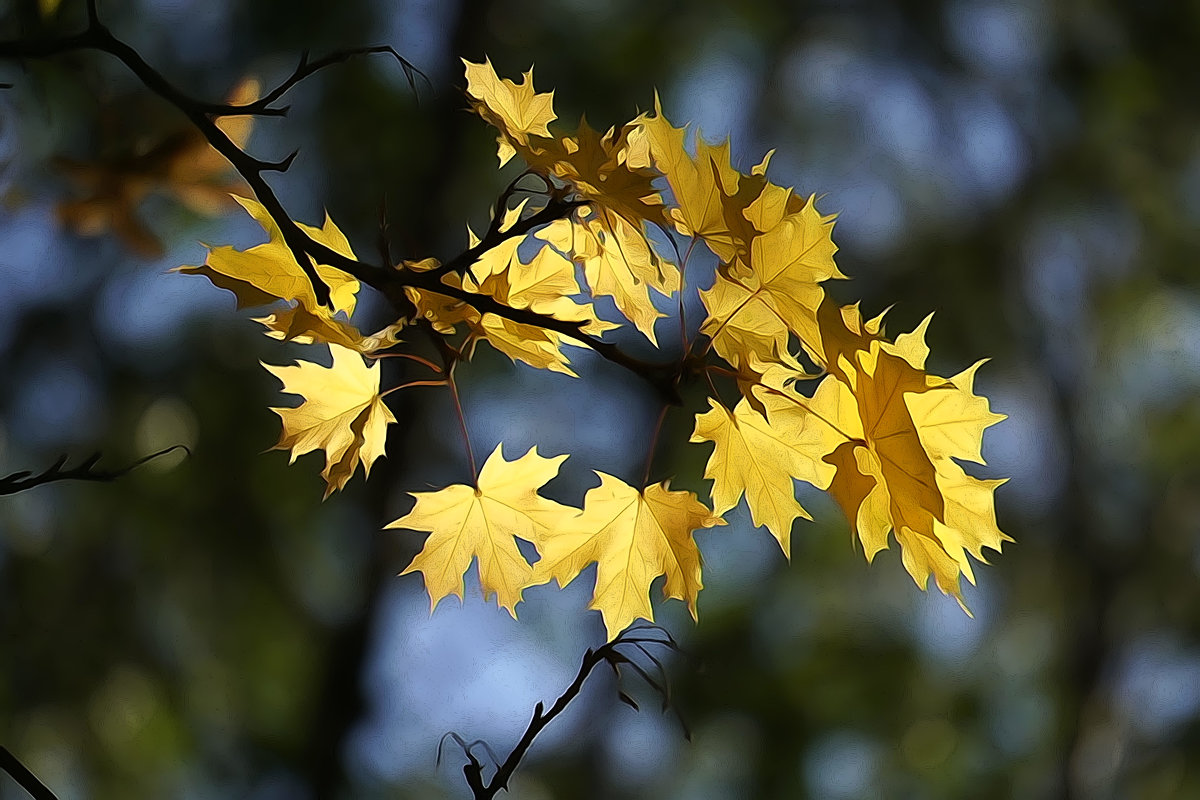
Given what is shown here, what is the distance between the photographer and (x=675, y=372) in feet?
1.12

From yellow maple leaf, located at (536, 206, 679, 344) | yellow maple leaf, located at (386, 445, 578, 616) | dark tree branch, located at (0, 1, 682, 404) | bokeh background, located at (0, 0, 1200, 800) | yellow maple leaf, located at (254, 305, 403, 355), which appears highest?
dark tree branch, located at (0, 1, 682, 404)

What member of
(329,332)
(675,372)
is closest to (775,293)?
(675,372)

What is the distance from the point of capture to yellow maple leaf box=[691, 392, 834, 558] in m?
0.39

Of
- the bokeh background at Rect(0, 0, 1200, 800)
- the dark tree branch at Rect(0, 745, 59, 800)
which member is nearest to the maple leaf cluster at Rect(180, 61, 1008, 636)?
the dark tree branch at Rect(0, 745, 59, 800)

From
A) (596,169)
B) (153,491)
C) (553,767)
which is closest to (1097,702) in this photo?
(553,767)

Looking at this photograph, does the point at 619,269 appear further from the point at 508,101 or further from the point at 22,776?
the point at 22,776

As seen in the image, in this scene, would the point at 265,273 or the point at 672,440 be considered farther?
the point at 672,440

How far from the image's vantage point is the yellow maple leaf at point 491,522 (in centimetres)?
43

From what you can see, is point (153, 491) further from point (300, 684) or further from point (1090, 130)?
point (1090, 130)

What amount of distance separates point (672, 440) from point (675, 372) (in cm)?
150

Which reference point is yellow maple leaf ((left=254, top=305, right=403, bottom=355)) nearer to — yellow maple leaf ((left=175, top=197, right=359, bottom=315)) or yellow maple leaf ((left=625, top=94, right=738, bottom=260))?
yellow maple leaf ((left=175, top=197, right=359, bottom=315))

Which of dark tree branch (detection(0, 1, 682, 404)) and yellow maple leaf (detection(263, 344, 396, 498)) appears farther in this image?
yellow maple leaf (detection(263, 344, 396, 498))

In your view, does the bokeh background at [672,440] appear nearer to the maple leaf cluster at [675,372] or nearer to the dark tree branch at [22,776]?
the maple leaf cluster at [675,372]

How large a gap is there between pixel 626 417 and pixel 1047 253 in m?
1.00
